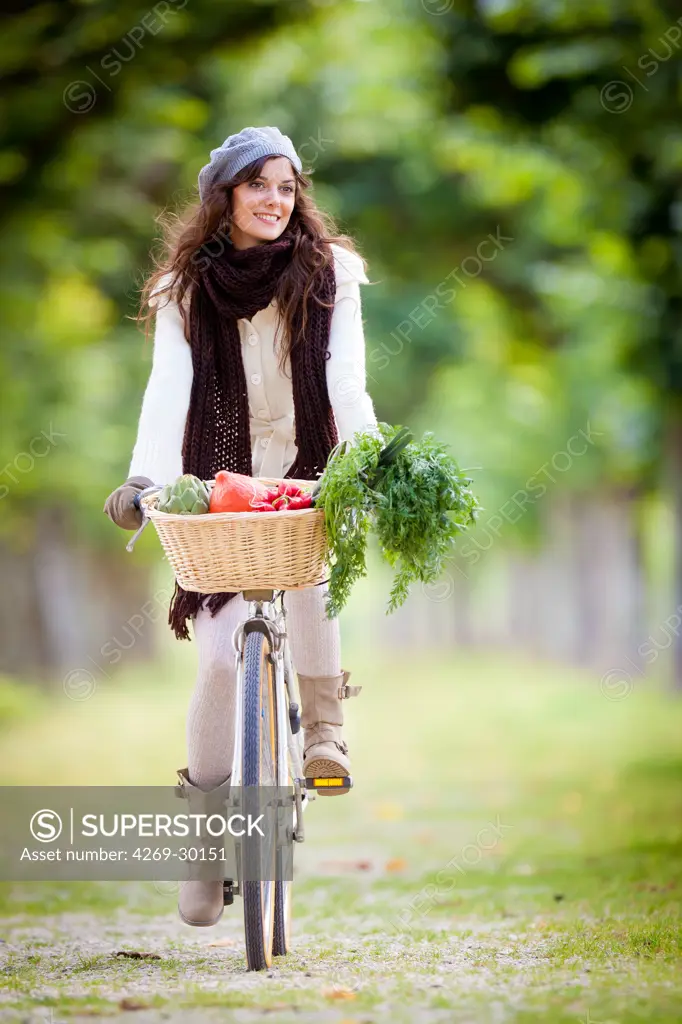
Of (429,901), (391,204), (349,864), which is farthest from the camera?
(391,204)

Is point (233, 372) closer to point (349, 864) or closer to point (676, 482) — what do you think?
point (349, 864)

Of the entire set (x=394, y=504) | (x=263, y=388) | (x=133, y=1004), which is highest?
(x=263, y=388)

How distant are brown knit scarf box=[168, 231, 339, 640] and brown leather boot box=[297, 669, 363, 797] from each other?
473mm

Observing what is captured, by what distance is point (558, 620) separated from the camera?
28094mm

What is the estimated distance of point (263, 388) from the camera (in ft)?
16.6

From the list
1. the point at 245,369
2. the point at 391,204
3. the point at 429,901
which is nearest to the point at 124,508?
the point at 245,369

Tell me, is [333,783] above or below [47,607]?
below

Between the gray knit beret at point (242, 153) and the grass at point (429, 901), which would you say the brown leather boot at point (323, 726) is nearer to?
the grass at point (429, 901)

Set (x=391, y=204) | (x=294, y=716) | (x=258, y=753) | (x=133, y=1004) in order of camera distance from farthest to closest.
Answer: (x=391, y=204)
(x=294, y=716)
(x=258, y=753)
(x=133, y=1004)

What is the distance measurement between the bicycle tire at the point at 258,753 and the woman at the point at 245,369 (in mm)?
261

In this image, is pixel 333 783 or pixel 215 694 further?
pixel 333 783

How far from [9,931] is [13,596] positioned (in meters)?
16.0

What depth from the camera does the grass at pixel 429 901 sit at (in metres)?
4.17

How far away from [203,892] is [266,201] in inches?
88.4
